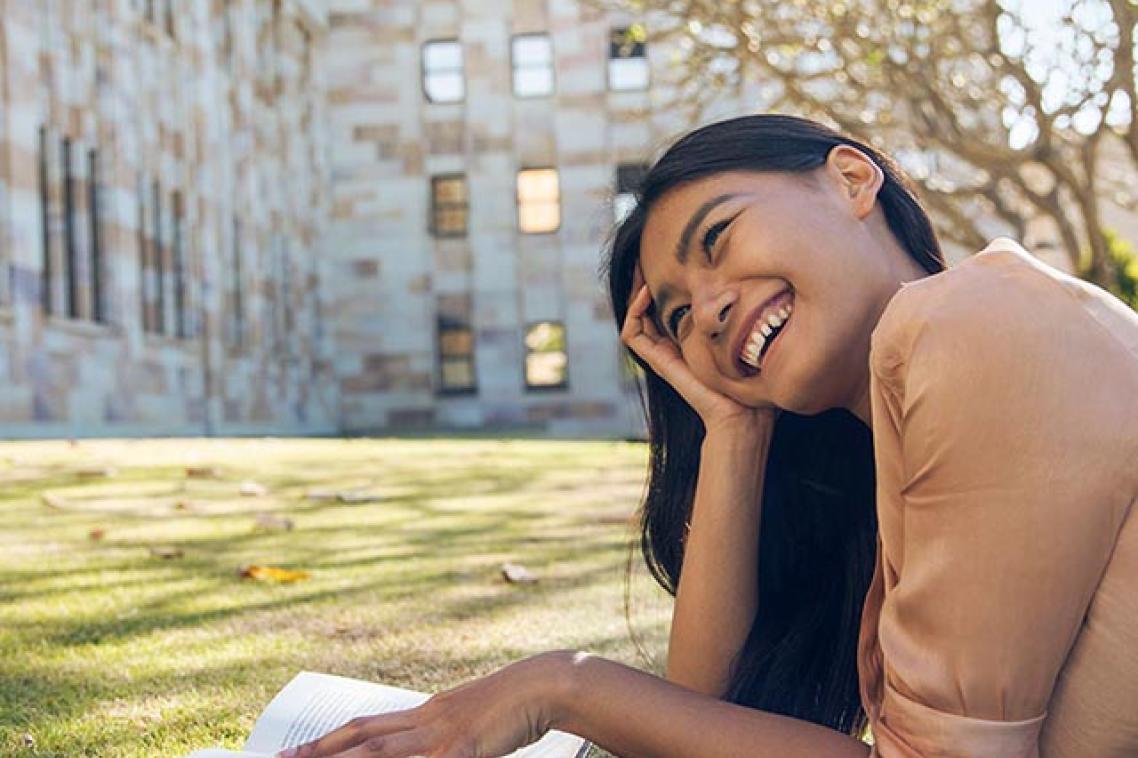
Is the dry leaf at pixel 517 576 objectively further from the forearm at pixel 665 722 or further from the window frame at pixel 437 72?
the window frame at pixel 437 72

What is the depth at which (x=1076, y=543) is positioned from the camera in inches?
51.3

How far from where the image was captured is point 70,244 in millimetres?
13703

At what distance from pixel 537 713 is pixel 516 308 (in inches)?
865

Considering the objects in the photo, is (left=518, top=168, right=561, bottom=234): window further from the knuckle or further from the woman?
the knuckle

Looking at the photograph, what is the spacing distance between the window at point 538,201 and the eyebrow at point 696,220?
21.9 metres

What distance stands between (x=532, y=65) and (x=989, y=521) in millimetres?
23312

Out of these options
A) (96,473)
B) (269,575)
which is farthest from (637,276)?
(96,473)

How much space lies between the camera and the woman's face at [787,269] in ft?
5.72

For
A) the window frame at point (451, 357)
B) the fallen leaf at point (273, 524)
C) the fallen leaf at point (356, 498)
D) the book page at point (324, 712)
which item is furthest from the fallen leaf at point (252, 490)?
the window frame at point (451, 357)

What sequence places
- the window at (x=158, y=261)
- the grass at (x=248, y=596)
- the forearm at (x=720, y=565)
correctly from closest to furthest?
the forearm at (x=720, y=565)
the grass at (x=248, y=596)
the window at (x=158, y=261)

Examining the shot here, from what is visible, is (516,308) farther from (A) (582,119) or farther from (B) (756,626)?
(B) (756,626)

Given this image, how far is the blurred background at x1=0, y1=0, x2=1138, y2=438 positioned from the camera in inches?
455

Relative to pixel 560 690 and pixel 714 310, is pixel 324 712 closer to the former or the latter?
pixel 560 690

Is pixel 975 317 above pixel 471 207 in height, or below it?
below
